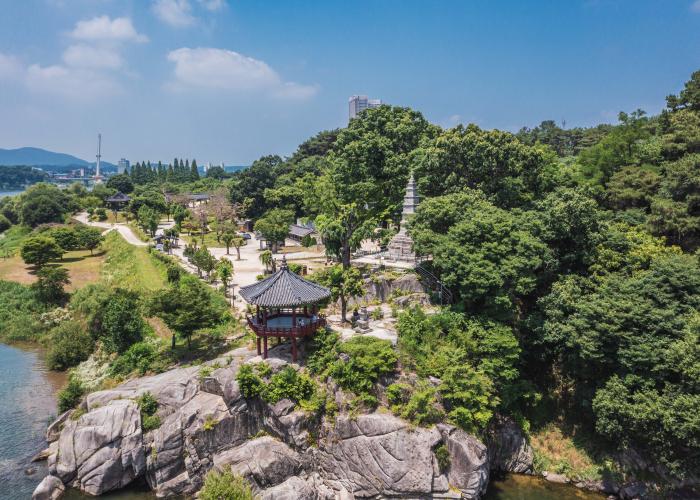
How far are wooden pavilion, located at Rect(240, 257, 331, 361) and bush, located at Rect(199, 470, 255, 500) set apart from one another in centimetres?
761

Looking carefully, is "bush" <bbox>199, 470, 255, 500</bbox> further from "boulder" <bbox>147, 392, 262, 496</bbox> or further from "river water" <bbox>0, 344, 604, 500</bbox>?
"river water" <bbox>0, 344, 604, 500</bbox>

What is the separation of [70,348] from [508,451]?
35022 mm

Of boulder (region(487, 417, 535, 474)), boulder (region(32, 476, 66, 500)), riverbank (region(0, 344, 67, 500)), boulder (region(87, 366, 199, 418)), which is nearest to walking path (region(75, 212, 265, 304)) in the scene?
boulder (region(87, 366, 199, 418))

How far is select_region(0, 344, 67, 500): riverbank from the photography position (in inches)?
967

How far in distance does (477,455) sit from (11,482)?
2526 cm

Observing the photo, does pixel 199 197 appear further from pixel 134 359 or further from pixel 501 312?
pixel 501 312

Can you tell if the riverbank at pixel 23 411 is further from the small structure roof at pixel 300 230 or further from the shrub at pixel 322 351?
the small structure roof at pixel 300 230

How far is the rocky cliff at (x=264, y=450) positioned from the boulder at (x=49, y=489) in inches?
2.0

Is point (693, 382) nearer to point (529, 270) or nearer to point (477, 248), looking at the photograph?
point (529, 270)

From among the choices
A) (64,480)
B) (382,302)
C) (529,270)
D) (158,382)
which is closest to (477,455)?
(529,270)

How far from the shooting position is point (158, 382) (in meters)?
27.7

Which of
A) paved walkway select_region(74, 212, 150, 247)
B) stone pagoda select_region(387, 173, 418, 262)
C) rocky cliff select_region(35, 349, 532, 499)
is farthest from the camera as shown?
paved walkway select_region(74, 212, 150, 247)

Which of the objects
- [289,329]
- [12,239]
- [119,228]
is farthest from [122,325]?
[12,239]

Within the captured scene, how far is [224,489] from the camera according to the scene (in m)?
19.7
